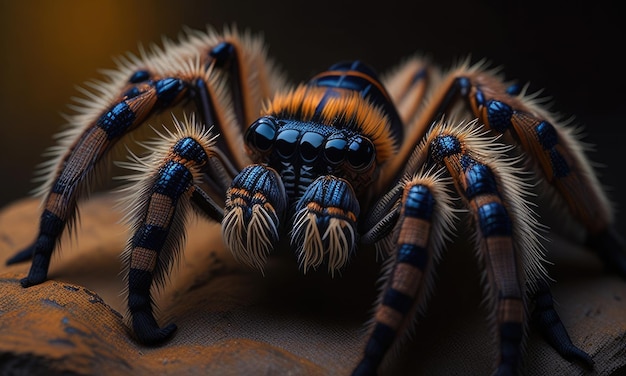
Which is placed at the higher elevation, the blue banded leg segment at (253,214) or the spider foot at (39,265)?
the blue banded leg segment at (253,214)

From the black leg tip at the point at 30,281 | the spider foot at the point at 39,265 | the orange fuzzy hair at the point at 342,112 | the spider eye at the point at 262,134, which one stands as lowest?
A: the black leg tip at the point at 30,281

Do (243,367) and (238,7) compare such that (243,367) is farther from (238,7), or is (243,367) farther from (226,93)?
(238,7)

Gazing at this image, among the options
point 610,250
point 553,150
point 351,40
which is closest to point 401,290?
point 553,150

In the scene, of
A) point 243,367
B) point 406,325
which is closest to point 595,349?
point 406,325

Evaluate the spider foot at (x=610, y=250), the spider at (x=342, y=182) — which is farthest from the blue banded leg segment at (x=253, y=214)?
the spider foot at (x=610, y=250)

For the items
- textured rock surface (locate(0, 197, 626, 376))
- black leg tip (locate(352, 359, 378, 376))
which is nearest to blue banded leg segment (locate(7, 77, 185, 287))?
textured rock surface (locate(0, 197, 626, 376))

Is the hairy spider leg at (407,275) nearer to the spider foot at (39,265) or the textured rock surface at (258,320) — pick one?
the textured rock surface at (258,320)
